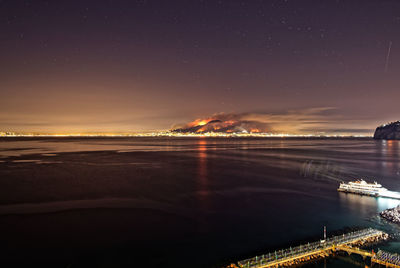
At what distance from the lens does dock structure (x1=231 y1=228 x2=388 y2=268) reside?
1598 cm

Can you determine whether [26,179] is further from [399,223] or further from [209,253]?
[399,223]

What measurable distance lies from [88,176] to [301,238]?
3524 cm

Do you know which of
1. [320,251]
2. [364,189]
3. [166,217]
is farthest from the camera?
[364,189]

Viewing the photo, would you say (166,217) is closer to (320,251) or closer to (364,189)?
(320,251)

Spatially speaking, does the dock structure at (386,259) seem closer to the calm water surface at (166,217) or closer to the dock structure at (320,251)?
the dock structure at (320,251)

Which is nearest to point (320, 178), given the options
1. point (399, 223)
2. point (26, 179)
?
point (399, 223)

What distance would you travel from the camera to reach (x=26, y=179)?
1642 inches

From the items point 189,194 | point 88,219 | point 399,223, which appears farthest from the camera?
point 189,194

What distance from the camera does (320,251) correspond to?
Answer: 17641 millimetres

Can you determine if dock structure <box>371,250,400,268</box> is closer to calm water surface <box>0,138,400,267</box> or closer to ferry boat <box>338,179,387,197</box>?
calm water surface <box>0,138,400,267</box>

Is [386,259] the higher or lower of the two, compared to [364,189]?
lower

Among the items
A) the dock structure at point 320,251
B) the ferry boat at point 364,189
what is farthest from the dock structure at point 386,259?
the ferry boat at point 364,189

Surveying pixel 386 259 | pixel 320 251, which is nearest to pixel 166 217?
pixel 320 251

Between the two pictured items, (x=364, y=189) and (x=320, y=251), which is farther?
(x=364, y=189)
